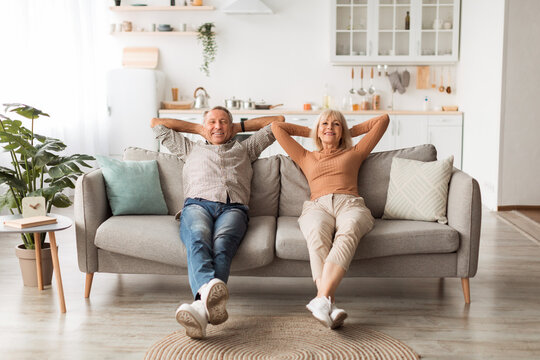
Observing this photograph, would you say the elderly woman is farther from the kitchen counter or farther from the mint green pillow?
the kitchen counter

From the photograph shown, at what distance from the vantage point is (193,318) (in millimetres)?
2385

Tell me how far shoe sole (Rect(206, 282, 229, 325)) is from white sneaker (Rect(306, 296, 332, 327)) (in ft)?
1.29

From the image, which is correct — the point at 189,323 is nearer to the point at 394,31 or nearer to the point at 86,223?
the point at 86,223

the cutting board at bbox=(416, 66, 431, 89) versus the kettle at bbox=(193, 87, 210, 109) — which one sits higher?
the cutting board at bbox=(416, 66, 431, 89)

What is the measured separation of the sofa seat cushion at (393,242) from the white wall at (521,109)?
2.78m

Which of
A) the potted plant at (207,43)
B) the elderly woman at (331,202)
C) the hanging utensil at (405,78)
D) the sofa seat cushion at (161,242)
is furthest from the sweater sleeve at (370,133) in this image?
the potted plant at (207,43)

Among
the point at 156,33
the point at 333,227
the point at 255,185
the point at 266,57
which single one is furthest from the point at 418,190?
the point at 156,33

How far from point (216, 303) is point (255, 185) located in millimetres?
1034

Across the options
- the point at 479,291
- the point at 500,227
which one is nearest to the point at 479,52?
the point at 500,227

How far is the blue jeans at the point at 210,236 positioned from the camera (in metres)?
2.61

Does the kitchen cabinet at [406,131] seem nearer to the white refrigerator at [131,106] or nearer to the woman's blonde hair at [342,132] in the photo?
the white refrigerator at [131,106]

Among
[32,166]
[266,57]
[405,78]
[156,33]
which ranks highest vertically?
[156,33]

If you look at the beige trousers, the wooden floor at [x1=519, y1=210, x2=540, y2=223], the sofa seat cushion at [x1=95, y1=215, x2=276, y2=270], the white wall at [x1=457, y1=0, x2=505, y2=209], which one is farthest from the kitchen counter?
the sofa seat cushion at [x1=95, y1=215, x2=276, y2=270]

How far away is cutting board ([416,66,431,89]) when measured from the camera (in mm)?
6934
